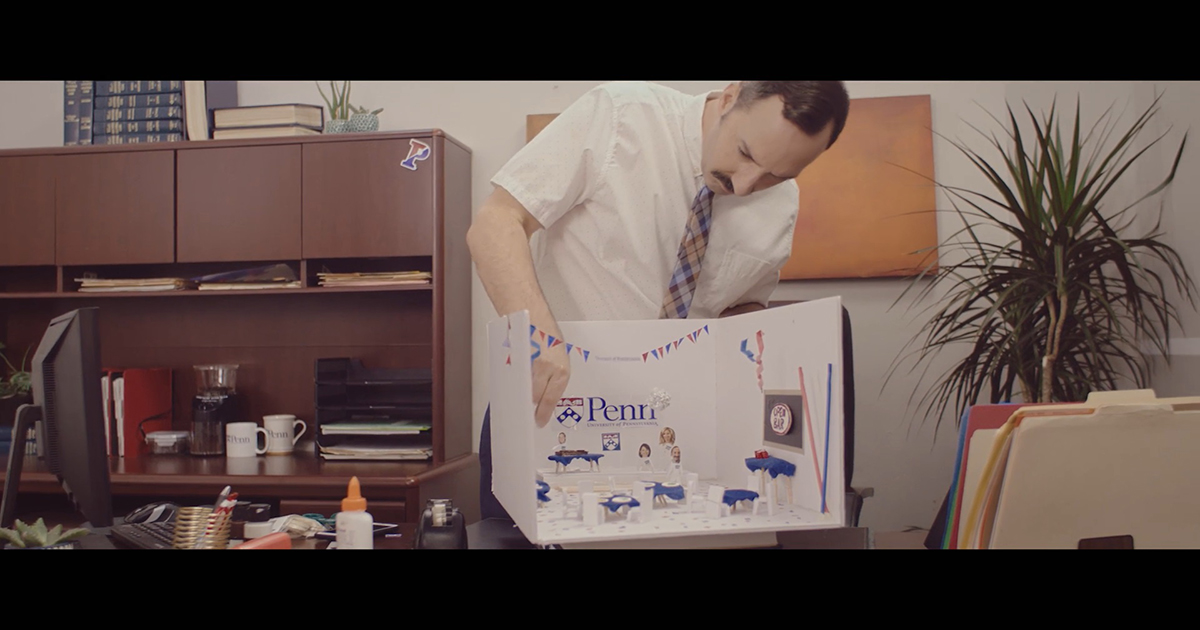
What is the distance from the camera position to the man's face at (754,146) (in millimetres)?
1235

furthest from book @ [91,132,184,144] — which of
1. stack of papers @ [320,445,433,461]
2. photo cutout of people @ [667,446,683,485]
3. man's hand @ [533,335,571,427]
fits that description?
photo cutout of people @ [667,446,683,485]

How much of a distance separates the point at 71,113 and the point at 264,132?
756 millimetres

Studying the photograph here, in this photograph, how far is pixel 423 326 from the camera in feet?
9.97

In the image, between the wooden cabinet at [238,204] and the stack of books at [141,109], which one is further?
the stack of books at [141,109]

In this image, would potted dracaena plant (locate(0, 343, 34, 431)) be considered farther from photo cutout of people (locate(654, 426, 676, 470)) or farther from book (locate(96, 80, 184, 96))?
photo cutout of people (locate(654, 426, 676, 470))

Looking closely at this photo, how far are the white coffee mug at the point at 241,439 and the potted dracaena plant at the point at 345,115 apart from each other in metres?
1.02

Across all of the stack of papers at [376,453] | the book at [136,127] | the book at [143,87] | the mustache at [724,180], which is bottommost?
the stack of papers at [376,453]

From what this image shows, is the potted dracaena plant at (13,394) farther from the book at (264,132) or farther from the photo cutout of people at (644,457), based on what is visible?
the photo cutout of people at (644,457)

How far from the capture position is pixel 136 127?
2951 mm

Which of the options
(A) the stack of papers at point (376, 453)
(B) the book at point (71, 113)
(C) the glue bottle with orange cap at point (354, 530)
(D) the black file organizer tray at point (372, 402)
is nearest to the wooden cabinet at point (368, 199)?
(D) the black file organizer tray at point (372, 402)

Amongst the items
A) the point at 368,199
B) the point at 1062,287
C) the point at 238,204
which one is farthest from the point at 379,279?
the point at 1062,287

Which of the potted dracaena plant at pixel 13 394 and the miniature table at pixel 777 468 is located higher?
the miniature table at pixel 777 468

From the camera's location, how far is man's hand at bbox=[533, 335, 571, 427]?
3.80 ft

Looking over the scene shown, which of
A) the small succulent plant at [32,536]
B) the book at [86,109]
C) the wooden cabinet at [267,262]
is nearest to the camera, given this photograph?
the small succulent plant at [32,536]
